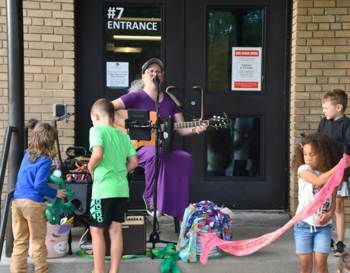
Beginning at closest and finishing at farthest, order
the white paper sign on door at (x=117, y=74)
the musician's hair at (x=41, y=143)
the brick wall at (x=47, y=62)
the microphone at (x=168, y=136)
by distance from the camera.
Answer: the musician's hair at (x=41, y=143) → the microphone at (x=168, y=136) → the brick wall at (x=47, y=62) → the white paper sign on door at (x=117, y=74)

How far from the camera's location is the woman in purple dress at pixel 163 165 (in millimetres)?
3898

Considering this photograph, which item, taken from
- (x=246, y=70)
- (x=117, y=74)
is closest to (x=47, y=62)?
(x=117, y=74)

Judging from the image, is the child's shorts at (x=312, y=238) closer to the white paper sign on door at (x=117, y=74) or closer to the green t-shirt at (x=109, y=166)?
the green t-shirt at (x=109, y=166)

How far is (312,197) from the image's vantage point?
292 cm

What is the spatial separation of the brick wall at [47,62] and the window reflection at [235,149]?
1777mm

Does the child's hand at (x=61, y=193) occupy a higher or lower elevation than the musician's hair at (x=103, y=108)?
lower

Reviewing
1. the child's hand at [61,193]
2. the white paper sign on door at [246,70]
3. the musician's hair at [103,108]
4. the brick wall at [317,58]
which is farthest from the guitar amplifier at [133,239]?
the white paper sign on door at [246,70]

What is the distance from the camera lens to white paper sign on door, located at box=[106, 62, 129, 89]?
190 inches

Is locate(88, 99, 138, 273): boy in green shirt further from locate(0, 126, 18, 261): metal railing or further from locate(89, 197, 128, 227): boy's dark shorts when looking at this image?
locate(0, 126, 18, 261): metal railing

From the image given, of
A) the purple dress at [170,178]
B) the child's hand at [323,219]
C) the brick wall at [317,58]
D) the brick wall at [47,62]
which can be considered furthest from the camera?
the brick wall at [317,58]

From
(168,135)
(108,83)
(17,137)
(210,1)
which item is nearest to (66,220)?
(17,137)

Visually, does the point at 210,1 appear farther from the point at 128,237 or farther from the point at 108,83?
the point at 128,237

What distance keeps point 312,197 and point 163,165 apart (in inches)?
60.9

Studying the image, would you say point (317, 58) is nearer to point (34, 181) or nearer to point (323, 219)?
point (323, 219)
